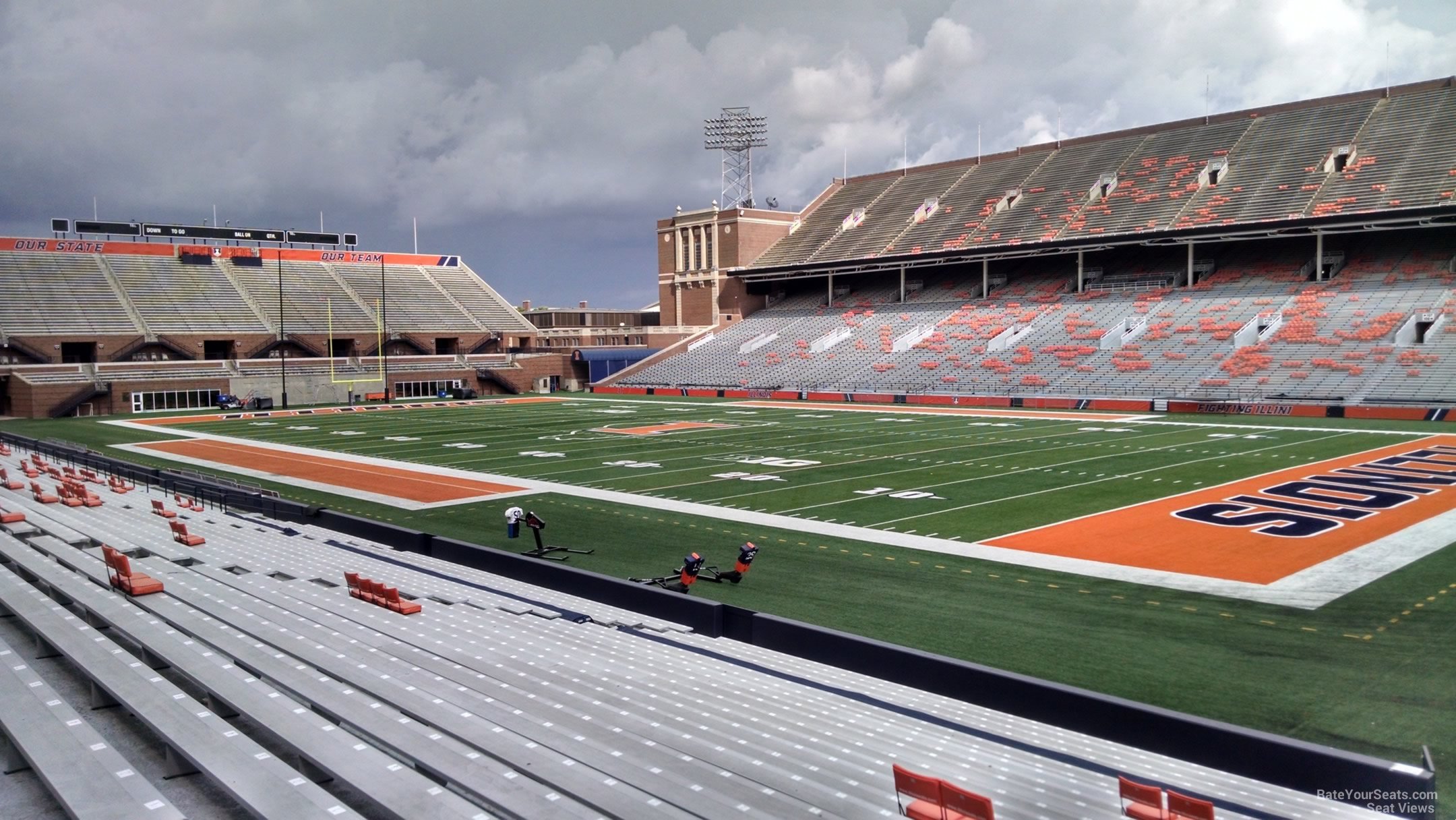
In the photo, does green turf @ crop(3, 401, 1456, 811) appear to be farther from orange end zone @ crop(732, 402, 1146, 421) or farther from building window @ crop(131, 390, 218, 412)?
building window @ crop(131, 390, 218, 412)

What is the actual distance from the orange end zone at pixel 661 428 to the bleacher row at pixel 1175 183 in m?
26.1

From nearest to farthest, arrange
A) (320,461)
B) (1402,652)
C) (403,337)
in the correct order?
(1402,652) < (320,461) < (403,337)

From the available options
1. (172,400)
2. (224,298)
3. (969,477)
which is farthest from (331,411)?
(969,477)

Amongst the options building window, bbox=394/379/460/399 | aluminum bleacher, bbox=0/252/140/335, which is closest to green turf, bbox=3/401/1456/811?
aluminum bleacher, bbox=0/252/140/335

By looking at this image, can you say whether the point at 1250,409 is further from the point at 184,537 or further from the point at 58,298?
the point at 58,298

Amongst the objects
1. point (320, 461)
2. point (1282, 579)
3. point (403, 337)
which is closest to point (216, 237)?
point (403, 337)

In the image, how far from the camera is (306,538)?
1523 cm

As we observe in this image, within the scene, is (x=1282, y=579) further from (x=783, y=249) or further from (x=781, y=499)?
(x=783, y=249)

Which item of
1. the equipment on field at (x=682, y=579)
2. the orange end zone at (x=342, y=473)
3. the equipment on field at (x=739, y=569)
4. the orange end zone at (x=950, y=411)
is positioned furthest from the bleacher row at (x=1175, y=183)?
→ the equipment on field at (x=682, y=579)

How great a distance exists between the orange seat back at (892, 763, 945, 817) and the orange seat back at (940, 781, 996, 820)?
0.13ft

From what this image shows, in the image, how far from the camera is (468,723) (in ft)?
21.0

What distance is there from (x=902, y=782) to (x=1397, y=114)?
6025 centimetres

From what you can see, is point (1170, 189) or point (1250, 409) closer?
point (1250, 409)

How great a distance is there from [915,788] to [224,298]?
65753mm
